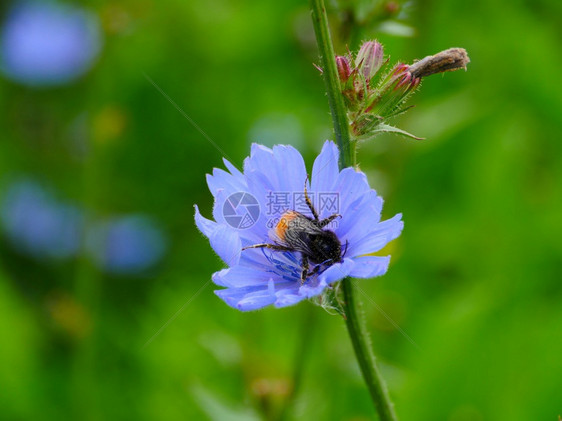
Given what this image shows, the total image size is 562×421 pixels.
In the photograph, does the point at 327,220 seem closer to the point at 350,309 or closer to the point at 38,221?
the point at 350,309

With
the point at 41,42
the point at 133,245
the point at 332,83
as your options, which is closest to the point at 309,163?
the point at 133,245

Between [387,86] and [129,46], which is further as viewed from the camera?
[129,46]

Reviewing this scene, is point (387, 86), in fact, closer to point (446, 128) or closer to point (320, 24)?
point (320, 24)

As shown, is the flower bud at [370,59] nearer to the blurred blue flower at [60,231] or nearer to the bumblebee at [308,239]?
the bumblebee at [308,239]

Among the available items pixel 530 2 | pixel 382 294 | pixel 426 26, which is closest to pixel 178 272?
pixel 382 294

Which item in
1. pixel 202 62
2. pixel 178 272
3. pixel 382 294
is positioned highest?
pixel 202 62

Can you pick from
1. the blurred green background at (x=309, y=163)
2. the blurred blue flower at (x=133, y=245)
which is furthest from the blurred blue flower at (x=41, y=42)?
the blurred blue flower at (x=133, y=245)

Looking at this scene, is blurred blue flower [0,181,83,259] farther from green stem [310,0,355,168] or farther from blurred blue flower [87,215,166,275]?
green stem [310,0,355,168]
